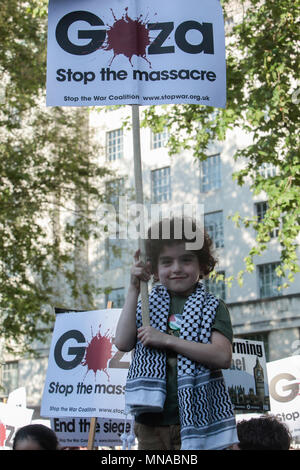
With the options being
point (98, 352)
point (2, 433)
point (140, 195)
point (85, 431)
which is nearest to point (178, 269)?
point (140, 195)

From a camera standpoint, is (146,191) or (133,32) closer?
(133,32)

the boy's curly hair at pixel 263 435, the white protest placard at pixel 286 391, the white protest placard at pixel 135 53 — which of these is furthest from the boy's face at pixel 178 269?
the white protest placard at pixel 286 391

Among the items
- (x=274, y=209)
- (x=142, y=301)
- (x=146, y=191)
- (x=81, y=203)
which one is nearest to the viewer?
(x=142, y=301)

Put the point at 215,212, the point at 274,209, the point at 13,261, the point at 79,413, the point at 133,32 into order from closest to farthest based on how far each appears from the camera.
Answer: the point at 133,32 → the point at 79,413 → the point at 274,209 → the point at 13,261 → the point at 215,212

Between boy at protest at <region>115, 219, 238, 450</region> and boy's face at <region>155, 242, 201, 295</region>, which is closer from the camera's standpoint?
boy at protest at <region>115, 219, 238, 450</region>

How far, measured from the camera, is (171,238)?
4219mm

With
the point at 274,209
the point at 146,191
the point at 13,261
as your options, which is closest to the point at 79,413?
the point at 274,209

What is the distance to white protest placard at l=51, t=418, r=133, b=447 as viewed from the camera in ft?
26.4

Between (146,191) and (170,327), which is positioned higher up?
(146,191)

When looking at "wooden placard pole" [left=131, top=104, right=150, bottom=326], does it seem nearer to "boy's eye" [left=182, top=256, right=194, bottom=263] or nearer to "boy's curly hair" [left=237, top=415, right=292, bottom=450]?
"boy's eye" [left=182, top=256, right=194, bottom=263]

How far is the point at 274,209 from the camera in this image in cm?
1253

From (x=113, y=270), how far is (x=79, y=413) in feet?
89.3

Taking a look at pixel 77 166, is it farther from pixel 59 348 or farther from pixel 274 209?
pixel 59 348

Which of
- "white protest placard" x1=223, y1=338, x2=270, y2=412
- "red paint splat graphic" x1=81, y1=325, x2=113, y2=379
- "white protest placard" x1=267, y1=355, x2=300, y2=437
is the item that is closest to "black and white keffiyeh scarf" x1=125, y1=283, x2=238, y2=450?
"red paint splat graphic" x1=81, y1=325, x2=113, y2=379
